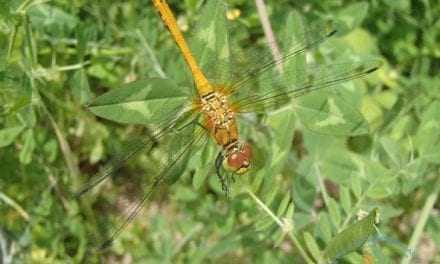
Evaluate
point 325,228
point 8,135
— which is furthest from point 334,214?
point 8,135

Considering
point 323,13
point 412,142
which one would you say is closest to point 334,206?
point 412,142

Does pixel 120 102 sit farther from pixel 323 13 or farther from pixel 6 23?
pixel 323 13

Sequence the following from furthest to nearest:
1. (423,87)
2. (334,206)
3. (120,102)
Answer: (423,87) < (334,206) < (120,102)

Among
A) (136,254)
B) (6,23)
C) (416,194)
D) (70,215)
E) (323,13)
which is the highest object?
(6,23)

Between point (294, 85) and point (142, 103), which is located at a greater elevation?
point (142, 103)

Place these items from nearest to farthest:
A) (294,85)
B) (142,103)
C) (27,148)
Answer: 1. (142,103)
2. (294,85)
3. (27,148)

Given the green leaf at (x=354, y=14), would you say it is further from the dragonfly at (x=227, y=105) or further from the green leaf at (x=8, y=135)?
the green leaf at (x=8, y=135)

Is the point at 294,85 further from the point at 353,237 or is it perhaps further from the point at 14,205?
the point at 14,205
